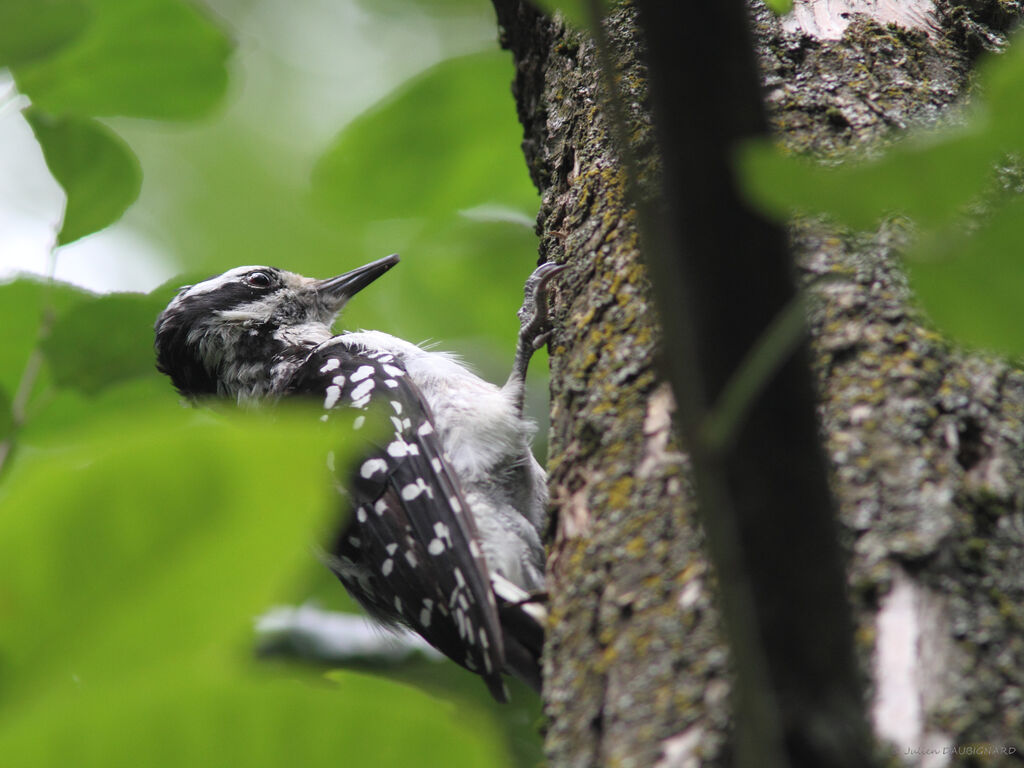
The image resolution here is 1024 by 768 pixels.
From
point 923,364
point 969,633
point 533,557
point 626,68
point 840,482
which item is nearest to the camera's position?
point 969,633

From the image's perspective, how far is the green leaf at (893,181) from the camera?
0.56 meters

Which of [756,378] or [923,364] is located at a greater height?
[756,378]

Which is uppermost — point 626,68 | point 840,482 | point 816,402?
point 626,68

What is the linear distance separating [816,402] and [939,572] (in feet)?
2.16

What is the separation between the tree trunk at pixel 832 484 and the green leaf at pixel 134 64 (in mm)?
995

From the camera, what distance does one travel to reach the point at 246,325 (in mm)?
4441

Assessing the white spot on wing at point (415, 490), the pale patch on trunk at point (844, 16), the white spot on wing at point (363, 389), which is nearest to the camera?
the pale patch on trunk at point (844, 16)

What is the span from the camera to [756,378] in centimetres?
77

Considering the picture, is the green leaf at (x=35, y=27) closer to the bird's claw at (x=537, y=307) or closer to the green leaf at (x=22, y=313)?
the green leaf at (x=22, y=313)

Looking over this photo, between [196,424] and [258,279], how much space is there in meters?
4.25

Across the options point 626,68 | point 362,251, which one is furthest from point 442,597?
point 362,251

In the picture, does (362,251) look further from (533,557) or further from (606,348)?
(606,348)

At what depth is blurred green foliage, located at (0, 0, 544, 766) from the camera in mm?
501

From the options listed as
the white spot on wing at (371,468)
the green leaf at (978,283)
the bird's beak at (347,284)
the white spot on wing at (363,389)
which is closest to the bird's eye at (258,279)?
the bird's beak at (347,284)
